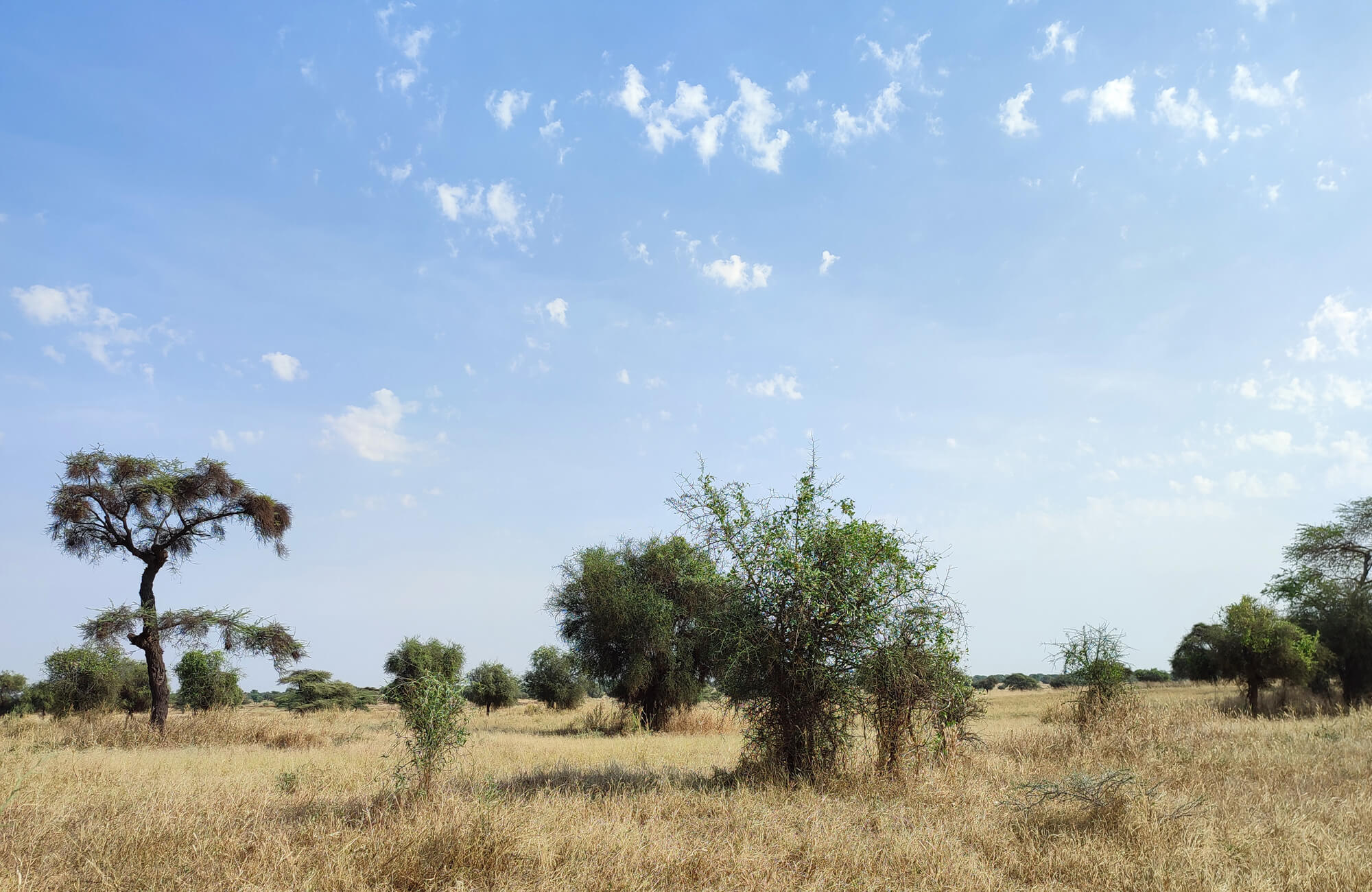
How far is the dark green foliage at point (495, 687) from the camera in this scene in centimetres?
4716

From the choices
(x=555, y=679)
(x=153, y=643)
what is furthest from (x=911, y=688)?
(x=555, y=679)

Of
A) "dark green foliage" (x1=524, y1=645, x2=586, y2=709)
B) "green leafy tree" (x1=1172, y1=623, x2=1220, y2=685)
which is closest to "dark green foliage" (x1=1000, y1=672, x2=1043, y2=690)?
"green leafy tree" (x1=1172, y1=623, x2=1220, y2=685)

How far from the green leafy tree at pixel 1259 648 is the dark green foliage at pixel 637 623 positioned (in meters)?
18.4

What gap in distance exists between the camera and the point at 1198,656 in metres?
36.1

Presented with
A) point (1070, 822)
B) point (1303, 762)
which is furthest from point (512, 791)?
point (1303, 762)

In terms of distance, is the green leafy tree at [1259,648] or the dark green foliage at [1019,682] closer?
the green leafy tree at [1259,648]

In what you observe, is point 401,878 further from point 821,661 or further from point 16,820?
point 821,661

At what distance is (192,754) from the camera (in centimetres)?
1571

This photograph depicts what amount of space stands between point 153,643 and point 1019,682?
81.2 metres

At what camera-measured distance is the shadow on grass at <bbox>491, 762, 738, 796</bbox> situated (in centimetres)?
952

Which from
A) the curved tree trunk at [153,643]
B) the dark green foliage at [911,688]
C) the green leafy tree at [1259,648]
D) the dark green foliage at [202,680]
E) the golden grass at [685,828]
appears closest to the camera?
the golden grass at [685,828]

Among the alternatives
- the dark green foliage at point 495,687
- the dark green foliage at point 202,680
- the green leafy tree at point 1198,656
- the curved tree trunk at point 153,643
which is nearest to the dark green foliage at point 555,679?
the dark green foliage at point 495,687

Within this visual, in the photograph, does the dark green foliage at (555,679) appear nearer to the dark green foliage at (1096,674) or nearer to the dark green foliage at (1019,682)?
the dark green foliage at (1096,674)

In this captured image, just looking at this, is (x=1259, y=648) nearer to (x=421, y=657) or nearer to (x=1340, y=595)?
(x=1340, y=595)
